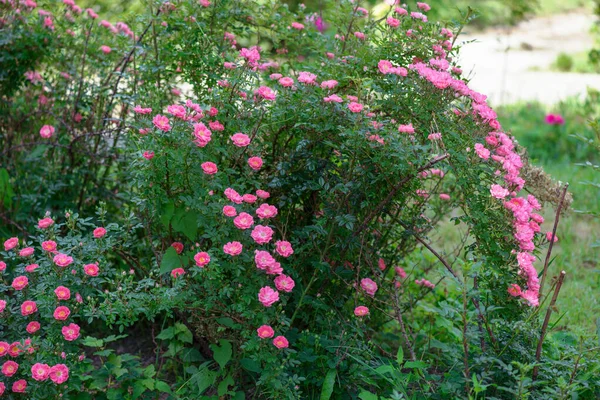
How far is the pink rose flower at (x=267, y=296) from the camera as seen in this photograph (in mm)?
2188

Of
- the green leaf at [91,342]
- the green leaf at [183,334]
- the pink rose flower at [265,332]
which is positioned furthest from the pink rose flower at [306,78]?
the green leaf at [91,342]

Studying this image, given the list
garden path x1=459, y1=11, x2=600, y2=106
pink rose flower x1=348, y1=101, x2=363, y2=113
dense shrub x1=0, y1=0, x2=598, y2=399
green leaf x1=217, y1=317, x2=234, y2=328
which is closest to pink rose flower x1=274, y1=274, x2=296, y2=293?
dense shrub x1=0, y1=0, x2=598, y2=399

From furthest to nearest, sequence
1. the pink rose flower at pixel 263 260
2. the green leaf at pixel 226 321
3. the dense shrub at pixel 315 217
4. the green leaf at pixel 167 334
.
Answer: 1. the green leaf at pixel 167 334
2. the green leaf at pixel 226 321
3. the dense shrub at pixel 315 217
4. the pink rose flower at pixel 263 260

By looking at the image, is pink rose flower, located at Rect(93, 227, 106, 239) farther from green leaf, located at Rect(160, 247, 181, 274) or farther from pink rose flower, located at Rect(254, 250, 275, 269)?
pink rose flower, located at Rect(254, 250, 275, 269)

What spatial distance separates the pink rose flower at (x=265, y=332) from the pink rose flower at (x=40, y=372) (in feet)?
2.24

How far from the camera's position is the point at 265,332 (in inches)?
87.5

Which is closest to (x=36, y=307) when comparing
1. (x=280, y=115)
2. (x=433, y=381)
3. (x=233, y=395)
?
(x=233, y=395)

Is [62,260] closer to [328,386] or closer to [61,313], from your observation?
[61,313]

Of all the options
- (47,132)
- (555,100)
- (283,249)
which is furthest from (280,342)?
(555,100)

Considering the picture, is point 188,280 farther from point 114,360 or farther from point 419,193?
point 419,193

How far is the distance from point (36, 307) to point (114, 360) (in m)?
0.40

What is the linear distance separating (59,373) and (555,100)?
6.76 m

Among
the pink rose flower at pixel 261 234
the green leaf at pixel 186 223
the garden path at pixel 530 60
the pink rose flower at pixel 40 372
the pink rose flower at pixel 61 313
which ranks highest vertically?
the pink rose flower at pixel 261 234

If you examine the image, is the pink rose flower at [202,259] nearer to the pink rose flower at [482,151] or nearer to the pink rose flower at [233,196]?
the pink rose flower at [233,196]
